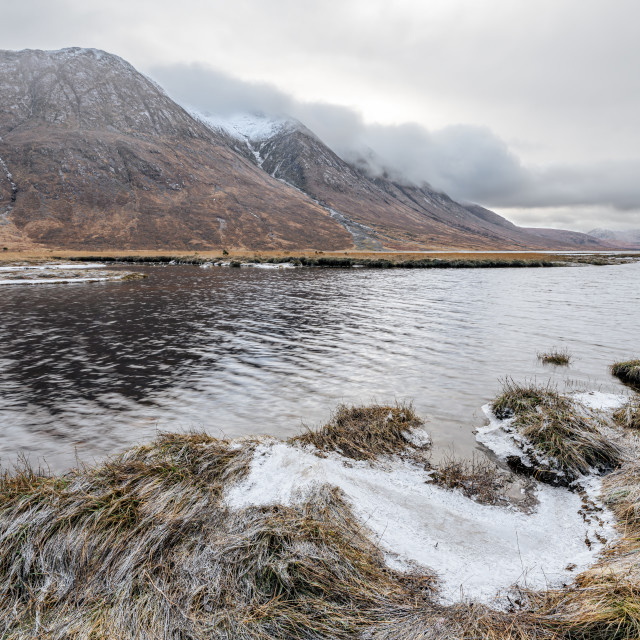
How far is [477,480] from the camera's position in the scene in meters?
6.92

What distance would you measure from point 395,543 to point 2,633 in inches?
174

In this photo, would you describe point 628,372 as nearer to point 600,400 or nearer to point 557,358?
point 557,358

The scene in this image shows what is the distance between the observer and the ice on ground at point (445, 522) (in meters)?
4.76

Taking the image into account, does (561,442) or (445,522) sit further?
(561,442)

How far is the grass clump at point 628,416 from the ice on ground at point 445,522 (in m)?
3.06

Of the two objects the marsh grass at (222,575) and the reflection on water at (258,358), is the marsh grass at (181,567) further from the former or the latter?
the reflection on water at (258,358)

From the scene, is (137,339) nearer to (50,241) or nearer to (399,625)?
(399,625)

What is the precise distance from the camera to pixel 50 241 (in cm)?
12325

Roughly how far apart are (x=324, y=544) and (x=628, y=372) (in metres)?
13.6

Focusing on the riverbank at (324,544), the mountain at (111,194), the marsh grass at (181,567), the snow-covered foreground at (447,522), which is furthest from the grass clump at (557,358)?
the mountain at (111,194)

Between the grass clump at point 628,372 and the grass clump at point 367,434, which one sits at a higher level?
the grass clump at point 628,372

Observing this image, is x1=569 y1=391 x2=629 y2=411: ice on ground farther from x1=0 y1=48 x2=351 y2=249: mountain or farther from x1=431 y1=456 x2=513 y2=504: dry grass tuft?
x1=0 y1=48 x2=351 y2=249: mountain

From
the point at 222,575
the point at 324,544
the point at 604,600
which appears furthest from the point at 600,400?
the point at 222,575

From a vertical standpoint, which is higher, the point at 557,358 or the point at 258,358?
the point at 557,358
